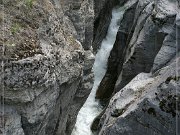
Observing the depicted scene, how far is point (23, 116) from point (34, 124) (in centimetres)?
64

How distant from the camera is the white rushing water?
79.9 ft

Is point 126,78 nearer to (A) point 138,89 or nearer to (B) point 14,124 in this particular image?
(A) point 138,89

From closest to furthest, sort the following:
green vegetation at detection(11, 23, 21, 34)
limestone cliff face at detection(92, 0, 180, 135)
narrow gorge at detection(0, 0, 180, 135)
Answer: limestone cliff face at detection(92, 0, 180, 135) → narrow gorge at detection(0, 0, 180, 135) → green vegetation at detection(11, 23, 21, 34)

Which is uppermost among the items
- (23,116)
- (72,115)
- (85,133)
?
(23,116)

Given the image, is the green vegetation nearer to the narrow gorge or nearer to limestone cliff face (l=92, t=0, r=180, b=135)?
the narrow gorge

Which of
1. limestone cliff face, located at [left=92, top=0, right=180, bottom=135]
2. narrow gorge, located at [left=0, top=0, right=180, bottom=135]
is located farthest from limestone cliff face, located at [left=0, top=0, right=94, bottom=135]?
limestone cliff face, located at [left=92, top=0, right=180, bottom=135]

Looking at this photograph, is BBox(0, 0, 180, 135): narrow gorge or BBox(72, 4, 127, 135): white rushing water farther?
BBox(72, 4, 127, 135): white rushing water

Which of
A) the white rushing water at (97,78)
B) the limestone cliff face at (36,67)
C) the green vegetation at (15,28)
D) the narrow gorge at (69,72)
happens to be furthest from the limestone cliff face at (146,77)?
the green vegetation at (15,28)

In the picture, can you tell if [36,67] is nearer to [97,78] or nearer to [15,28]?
[15,28]

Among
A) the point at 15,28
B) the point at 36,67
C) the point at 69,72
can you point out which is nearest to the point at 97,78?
the point at 69,72

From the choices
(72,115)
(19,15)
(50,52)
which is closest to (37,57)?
(50,52)

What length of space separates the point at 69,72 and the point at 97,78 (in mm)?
12203

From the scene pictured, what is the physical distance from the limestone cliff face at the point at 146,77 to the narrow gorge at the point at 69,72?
0.03 meters

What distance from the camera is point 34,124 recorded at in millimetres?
15039
